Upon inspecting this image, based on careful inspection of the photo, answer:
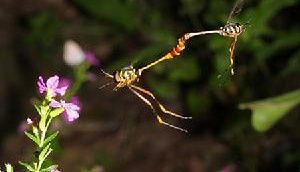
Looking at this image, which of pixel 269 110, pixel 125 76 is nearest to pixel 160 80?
pixel 269 110

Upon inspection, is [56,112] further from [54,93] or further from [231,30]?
[231,30]

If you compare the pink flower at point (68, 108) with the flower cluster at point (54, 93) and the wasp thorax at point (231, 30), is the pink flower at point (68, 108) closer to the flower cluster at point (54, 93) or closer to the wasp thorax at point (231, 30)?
the flower cluster at point (54, 93)

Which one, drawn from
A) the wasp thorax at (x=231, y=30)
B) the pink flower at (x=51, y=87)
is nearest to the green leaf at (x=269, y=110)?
the wasp thorax at (x=231, y=30)

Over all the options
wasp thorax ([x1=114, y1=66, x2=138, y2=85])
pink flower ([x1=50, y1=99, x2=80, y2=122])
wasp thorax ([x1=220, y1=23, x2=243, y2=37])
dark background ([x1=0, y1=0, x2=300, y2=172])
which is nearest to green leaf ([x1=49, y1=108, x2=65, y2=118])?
pink flower ([x1=50, y1=99, x2=80, y2=122])

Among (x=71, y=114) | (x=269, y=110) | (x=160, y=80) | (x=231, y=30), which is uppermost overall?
(x=160, y=80)

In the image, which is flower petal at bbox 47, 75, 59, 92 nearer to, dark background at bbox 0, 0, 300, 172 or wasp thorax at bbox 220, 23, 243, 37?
wasp thorax at bbox 220, 23, 243, 37

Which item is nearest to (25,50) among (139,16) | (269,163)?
(139,16)
